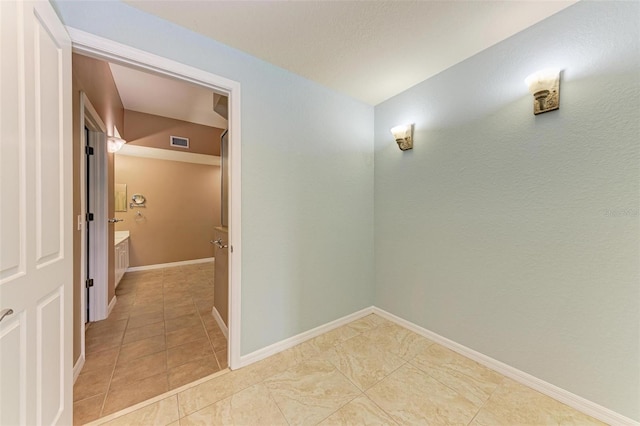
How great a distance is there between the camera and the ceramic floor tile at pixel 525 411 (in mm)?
1373

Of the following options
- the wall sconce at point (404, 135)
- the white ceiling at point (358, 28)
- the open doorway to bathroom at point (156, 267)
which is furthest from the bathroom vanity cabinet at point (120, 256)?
the wall sconce at point (404, 135)

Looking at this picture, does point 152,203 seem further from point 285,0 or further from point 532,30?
point 532,30

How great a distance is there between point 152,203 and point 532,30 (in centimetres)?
598

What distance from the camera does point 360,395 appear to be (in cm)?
157

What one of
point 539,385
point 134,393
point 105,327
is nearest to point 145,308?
point 105,327

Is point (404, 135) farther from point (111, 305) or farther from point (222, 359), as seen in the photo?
point (111, 305)

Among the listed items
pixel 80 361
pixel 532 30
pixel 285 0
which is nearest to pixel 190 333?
pixel 80 361

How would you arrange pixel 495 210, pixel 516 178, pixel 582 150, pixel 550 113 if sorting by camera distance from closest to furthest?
pixel 582 150 < pixel 550 113 < pixel 516 178 < pixel 495 210

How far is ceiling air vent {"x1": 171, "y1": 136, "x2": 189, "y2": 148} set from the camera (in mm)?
4355

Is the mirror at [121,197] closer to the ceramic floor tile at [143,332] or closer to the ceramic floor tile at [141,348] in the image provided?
the ceramic floor tile at [143,332]

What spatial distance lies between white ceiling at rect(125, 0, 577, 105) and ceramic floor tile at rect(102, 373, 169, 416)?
256cm

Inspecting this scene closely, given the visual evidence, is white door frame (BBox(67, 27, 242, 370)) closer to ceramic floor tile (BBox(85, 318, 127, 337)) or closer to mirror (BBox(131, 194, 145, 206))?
ceramic floor tile (BBox(85, 318, 127, 337))

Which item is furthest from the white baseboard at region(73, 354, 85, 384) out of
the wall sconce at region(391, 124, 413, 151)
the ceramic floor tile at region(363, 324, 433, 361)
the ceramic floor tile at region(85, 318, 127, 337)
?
the wall sconce at region(391, 124, 413, 151)

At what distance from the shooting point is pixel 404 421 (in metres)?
1.38
